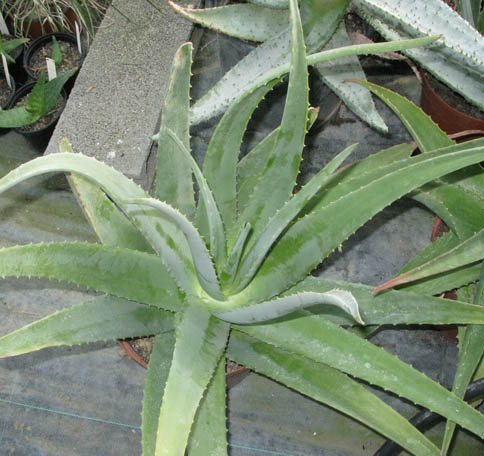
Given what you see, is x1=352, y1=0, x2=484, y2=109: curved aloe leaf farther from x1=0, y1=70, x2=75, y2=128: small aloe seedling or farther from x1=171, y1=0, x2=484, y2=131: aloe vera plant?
x1=0, y1=70, x2=75, y2=128: small aloe seedling

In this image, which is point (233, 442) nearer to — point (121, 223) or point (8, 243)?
point (121, 223)

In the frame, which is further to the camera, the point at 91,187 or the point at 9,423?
the point at 9,423

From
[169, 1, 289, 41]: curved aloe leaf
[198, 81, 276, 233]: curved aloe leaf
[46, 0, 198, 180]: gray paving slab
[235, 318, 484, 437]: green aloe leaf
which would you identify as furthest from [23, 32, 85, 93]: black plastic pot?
[235, 318, 484, 437]: green aloe leaf

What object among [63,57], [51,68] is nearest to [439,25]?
[51,68]

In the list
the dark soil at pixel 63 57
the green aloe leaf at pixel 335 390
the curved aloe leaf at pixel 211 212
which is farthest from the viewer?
the dark soil at pixel 63 57

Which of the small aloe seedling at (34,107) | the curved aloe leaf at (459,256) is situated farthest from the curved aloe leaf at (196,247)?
the small aloe seedling at (34,107)

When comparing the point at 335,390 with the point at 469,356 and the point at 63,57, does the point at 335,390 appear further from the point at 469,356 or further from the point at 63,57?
the point at 63,57

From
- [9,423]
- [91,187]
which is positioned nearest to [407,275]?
[91,187]

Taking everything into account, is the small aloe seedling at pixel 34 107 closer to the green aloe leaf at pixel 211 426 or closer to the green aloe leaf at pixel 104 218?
the green aloe leaf at pixel 104 218
